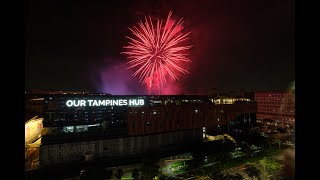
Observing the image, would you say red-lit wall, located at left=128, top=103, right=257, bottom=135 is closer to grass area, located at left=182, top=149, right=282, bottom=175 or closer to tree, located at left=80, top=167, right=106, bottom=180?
grass area, located at left=182, top=149, right=282, bottom=175

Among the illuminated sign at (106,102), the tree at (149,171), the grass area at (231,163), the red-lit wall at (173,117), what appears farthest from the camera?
the red-lit wall at (173,117)

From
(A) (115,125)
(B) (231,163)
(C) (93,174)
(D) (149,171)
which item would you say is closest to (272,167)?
(B) (231,163)

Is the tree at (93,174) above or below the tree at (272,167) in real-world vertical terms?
above

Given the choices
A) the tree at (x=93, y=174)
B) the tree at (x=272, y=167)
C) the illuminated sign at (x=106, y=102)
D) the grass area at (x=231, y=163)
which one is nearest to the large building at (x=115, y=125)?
the illuminated sign at (x=106, y=102)

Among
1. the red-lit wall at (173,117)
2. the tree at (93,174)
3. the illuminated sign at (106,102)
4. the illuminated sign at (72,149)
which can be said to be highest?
the illuminated sign at (106,102)

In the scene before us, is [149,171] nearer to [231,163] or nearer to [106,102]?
[231,163]

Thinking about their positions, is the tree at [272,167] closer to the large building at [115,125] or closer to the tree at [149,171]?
the tree at [149,171]

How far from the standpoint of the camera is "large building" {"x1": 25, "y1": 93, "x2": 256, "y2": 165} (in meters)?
21.7

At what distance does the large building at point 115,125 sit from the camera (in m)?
21.7

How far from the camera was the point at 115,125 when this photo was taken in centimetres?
2655

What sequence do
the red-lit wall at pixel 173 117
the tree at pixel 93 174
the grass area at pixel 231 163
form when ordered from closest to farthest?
1. the tree at pixel 93 174
2. the grass area at pixel 231 163
3. the red-lit wall at pixel 173 117
